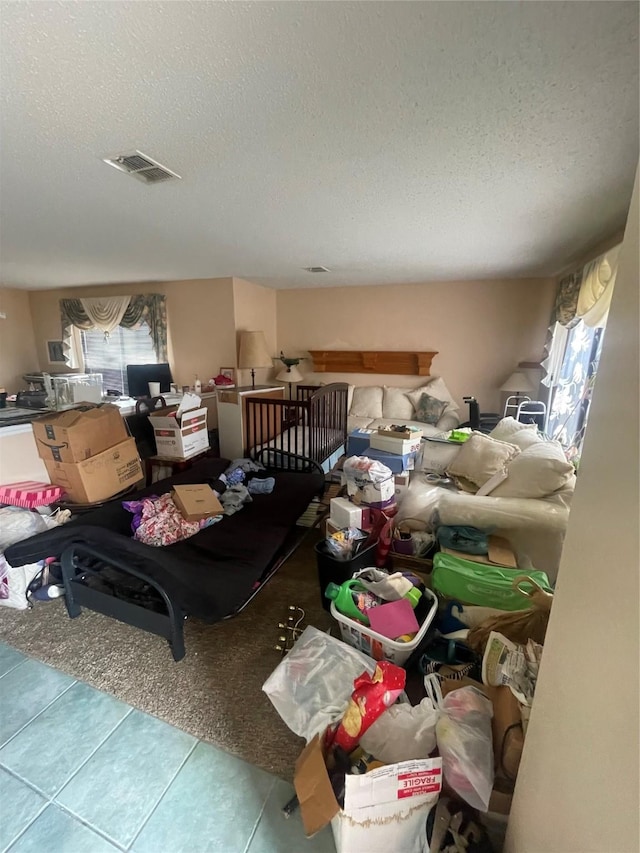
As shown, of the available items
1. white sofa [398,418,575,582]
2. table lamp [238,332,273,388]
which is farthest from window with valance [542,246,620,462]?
table lamp [238,332,273,388]

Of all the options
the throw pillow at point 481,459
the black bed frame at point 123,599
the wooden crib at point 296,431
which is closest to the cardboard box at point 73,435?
the black bed frame at point 123,599

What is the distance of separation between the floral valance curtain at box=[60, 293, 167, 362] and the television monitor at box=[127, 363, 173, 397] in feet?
0.94

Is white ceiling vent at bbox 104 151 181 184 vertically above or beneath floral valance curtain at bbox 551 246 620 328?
above

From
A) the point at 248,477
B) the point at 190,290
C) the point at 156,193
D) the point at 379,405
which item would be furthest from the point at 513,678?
the point at 190,290

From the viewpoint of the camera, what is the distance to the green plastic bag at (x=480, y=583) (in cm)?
157

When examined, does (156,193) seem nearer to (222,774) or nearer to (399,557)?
(399,557)

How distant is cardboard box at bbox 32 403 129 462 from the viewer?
2311 mm

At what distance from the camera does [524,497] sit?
1.98 metres

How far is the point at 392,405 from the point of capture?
176 inches

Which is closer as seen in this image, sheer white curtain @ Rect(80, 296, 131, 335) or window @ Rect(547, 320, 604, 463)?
window @ Rect(547, 320, 604, 463)

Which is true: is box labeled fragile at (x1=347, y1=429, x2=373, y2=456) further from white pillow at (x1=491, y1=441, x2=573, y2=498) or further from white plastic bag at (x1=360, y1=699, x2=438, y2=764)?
white plastic bag at (x1=360, y1=699, x2=438, y2=764)

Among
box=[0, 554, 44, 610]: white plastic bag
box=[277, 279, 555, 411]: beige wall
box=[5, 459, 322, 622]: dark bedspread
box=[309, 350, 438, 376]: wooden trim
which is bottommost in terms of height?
box=[0, 554, 44, 610]: white plastic bag

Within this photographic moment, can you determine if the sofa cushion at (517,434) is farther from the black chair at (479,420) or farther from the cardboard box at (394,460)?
the black chair at (479,420)

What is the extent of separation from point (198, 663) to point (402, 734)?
1008mm
